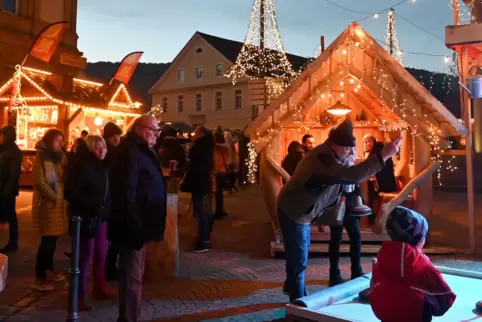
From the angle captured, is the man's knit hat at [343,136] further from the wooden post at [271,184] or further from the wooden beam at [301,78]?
the wooden post at [271,184]

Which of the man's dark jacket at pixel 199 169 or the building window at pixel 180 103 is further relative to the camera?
the building window at pixel 180 103

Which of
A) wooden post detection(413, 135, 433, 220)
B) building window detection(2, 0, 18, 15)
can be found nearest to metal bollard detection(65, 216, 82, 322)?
wooden post detection(413, 135, 433, 220)

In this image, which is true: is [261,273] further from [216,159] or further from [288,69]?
[288,69]

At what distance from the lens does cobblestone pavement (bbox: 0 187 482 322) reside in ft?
16.5

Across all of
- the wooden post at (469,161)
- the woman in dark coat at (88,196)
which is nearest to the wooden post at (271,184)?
the wooden post at (469,161)

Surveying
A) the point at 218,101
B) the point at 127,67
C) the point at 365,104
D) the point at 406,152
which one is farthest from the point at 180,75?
the point at 406,152

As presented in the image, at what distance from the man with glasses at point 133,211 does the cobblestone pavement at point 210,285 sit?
35.5 inches

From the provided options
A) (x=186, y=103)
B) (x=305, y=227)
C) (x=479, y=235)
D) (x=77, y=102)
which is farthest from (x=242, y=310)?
(x=186, y=103)

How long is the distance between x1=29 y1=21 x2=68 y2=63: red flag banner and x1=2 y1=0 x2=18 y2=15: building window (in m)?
3.82

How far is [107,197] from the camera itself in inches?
217

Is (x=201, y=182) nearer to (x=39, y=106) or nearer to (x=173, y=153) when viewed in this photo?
(x=173, y=153)

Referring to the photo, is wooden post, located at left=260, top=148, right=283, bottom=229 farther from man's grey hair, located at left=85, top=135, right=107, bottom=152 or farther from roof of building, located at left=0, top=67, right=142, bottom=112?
roof of building, located at left=0, top=67, right=142, bottom=112

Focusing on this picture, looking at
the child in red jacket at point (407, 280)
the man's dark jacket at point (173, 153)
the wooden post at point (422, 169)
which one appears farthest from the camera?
the man's dark jacket at point (173, 153)

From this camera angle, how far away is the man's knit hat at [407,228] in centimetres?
313
